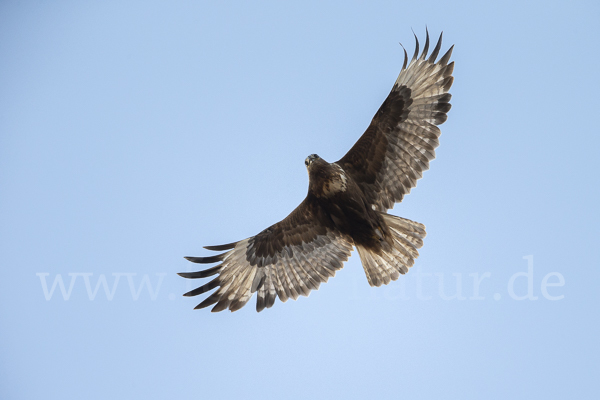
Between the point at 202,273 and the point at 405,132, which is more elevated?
the point at 202,273

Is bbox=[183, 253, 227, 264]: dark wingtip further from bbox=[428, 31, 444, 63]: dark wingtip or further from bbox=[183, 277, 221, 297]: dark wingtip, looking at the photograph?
bbox=[428, 31, 444, 63]: dark wingtip

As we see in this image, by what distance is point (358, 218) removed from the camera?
770cm

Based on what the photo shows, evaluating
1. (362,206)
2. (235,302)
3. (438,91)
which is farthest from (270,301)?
(438,91)

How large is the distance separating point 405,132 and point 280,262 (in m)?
2.76

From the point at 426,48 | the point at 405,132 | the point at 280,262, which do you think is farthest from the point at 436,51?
the point at 280,262

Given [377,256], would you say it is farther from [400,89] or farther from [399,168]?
[400,89]

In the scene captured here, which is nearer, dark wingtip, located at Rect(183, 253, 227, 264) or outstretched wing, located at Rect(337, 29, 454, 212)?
outstretched wing, located at Rect(337, 29, 454, 212)

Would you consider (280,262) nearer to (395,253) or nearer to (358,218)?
(358,218)

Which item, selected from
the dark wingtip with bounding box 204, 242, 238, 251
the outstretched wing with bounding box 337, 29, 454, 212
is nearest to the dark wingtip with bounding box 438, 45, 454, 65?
the outstretched wing with bounding box 337, 29, 454, 212

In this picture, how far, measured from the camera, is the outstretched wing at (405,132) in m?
7.67

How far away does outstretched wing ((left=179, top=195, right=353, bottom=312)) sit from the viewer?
8.18 meters

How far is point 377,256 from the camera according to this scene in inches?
320

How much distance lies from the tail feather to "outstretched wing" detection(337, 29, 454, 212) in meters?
0.34

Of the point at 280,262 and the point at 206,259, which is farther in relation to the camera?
the point at 280,262
